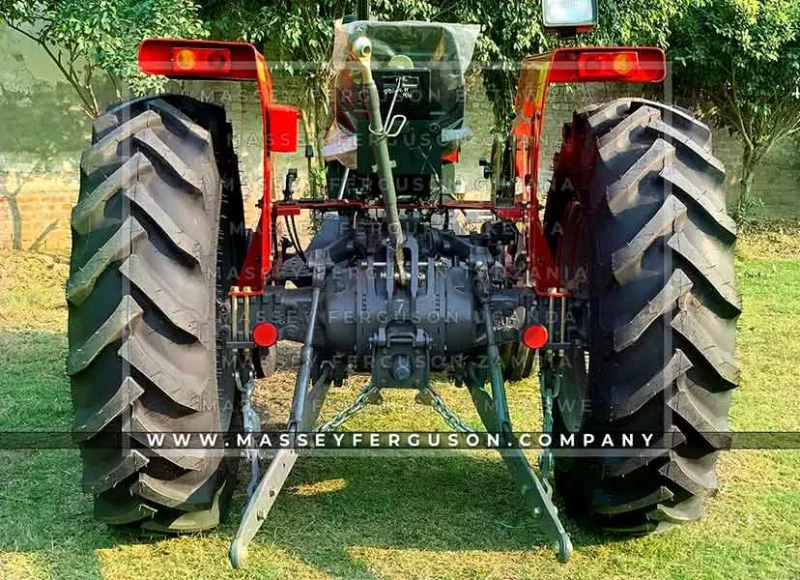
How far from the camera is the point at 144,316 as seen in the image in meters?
2.78

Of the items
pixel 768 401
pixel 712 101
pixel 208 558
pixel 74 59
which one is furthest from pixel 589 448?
pixel 712 101

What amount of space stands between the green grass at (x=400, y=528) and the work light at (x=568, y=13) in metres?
1.94

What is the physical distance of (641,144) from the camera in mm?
3023

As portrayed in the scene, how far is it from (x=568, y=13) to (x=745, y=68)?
33.3 feet

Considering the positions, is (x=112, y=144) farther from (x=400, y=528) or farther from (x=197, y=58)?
(x=400, y=528)

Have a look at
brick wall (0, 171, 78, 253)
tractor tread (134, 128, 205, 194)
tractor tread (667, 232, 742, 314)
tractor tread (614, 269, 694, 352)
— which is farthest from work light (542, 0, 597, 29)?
brick wall (0, 171, 78, 253)

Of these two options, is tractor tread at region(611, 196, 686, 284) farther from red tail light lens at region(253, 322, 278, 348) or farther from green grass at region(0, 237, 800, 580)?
red tail light lens at region(253, 322, 278, 348)

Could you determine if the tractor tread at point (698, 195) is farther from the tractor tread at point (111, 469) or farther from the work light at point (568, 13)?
the tractor tread at point (111, 469)

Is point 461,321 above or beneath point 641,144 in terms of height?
beneath

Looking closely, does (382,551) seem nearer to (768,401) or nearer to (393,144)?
(393,144)

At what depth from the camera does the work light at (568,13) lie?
3.19 m

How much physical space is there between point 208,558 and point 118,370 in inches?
33.3

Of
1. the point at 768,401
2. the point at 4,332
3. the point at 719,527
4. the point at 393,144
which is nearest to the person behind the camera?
the point at 719,527

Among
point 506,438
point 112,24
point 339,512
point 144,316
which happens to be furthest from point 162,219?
point 112,24
